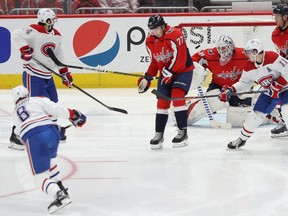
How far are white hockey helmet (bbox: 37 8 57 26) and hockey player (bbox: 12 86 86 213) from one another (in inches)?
74.5

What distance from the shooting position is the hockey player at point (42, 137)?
3.70 m

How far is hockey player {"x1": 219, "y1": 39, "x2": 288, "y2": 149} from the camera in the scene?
5.30 m

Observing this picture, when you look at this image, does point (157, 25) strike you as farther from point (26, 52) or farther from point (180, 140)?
point (26, 52)

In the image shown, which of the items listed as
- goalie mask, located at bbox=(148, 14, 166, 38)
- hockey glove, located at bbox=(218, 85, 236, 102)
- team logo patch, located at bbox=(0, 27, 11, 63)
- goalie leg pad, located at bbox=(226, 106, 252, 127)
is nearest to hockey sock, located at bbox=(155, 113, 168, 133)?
hockey glove, located at bbox=(218, 85, 236, 102)

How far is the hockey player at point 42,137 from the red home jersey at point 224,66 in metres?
2.88

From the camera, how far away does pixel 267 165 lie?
4.95m

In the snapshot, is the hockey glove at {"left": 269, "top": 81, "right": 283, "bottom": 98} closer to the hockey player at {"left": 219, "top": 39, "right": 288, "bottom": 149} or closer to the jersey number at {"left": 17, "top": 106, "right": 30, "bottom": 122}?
the hockey player at {"left": 219, "top": 39, "right": 288, "bottom": 149}

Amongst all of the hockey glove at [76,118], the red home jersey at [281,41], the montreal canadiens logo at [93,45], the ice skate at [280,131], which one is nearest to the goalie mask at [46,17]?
the red home jersey at [281,41]

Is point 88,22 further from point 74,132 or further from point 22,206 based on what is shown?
point 22,206

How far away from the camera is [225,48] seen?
21.2ft

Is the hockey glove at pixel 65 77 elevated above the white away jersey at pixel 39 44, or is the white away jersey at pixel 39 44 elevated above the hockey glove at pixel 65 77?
the white away jersey at pixel 39 44

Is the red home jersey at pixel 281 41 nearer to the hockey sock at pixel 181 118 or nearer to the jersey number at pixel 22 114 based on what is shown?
the hockey sock at pixel 181 118

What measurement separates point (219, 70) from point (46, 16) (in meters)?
1.72

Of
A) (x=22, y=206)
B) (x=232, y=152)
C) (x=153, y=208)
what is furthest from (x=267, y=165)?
(x=22, y=206)
